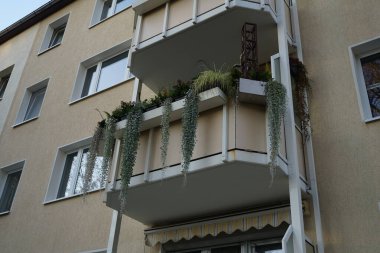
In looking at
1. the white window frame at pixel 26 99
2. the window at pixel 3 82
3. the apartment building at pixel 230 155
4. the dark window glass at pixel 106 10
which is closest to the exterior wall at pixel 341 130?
the apartment building at pixel 230 155

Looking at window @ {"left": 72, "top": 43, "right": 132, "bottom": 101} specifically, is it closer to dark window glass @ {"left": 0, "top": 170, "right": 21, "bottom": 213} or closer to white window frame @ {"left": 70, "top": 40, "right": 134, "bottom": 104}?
white window frame @ {"left": 70, "top": 40, "right": 134, "bottom": 104}

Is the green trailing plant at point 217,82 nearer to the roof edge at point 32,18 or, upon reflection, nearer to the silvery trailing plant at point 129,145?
the silvery trailing plant at point 129,145

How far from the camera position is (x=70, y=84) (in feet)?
46.5

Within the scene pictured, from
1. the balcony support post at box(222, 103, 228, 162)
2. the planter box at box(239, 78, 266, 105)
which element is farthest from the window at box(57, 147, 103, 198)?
the planter box at box(239, 78, 266, 105)

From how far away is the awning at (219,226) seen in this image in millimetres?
7539

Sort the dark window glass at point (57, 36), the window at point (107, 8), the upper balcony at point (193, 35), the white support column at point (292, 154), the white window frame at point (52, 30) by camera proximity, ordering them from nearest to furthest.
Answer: the white support column at point (292, 154)
the upper balcony at point (193, 35)
the window at point (107, 8)
the white window frame at point (52, 30)
the dark window glass at point (57, 36)

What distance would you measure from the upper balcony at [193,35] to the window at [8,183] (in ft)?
20.0

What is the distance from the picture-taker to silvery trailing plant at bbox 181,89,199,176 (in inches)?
288

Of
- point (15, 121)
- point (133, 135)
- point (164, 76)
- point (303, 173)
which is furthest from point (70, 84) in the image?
point (303, 173)

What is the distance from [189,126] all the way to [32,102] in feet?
33.2

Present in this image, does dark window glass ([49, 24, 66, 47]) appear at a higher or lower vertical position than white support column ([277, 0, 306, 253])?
higher

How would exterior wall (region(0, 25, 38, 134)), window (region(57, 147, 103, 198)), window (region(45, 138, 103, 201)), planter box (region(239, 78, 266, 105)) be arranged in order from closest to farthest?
1. planter box (region(239, 78, 266, 105))
2. window (region(57, 147, 103, 198))
3. window (region(45, 138, 103, 201))
4. exterior wall (region(0, 25, 38, 134))

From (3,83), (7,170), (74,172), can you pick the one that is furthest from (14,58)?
(74,172)

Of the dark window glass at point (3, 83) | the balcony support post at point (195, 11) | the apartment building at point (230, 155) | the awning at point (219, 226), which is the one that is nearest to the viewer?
the apartment building at point (230, 155)
